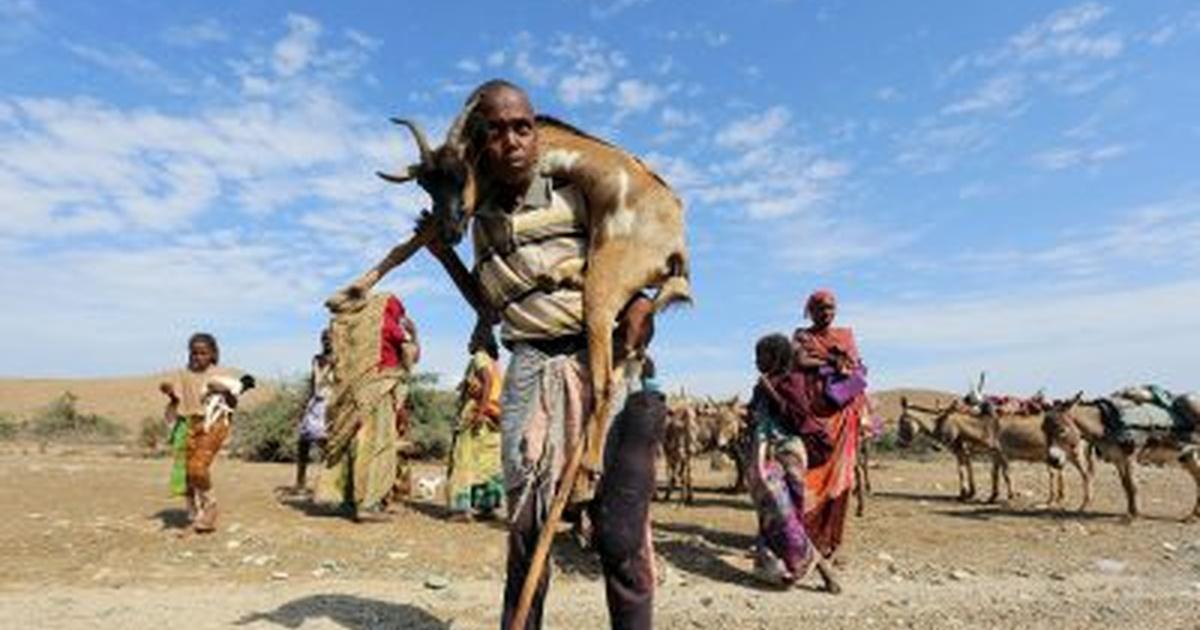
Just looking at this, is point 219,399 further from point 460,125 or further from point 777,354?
point 460,125

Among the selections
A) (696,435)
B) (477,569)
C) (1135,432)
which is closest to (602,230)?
(477,569)

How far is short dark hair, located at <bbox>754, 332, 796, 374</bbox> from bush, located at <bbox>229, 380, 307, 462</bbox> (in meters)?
13.1

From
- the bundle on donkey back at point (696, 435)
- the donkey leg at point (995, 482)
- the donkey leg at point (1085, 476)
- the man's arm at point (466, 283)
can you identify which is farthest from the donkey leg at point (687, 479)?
the man's arm at point (466, 283)

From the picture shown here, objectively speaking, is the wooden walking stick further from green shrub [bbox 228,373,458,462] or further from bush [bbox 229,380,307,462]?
bush [bbox 229,380,307,462]

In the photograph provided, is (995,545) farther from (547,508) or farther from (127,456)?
(127,456)

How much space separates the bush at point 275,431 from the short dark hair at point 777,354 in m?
13.1

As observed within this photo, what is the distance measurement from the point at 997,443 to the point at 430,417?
11.5 m

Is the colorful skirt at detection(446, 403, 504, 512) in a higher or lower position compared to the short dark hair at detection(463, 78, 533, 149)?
lower

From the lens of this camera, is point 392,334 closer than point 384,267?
No

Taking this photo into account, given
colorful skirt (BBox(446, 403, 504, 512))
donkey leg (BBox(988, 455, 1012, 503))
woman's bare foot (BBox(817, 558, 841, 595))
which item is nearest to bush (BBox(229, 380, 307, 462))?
colorful skirt (BBox(446, 403, 504, 512))

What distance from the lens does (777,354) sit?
9.16 metres

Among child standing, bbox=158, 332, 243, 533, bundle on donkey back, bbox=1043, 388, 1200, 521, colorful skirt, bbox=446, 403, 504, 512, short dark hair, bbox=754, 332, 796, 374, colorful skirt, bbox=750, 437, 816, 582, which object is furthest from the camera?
bundle on donkey back, bbox=1043, 388, 1200, 521

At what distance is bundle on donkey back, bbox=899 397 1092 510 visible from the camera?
1486cm

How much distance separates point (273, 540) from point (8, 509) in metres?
3.30
